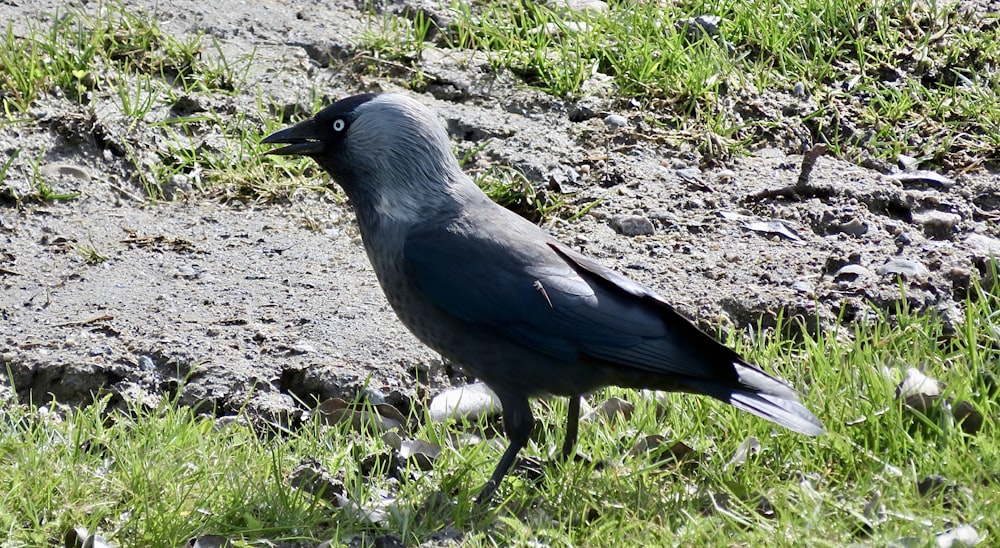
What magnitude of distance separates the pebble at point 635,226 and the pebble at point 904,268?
984 mm

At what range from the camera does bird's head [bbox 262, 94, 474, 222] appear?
435cm

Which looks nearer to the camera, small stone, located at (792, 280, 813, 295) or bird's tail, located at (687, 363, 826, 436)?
bird's tail, located at (687, 363, 826, 436)

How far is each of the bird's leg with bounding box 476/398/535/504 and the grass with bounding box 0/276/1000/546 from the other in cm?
8

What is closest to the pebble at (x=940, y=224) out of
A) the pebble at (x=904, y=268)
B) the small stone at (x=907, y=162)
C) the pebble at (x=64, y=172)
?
the pebble at (x=904, y=268)

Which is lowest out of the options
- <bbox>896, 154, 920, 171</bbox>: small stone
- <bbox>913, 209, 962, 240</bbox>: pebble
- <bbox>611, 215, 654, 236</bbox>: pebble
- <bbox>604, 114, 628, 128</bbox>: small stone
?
<bbox>611, 215, 654, 236</bbox>: pebble

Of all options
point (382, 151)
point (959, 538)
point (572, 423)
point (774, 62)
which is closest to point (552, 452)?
point (572, 423)

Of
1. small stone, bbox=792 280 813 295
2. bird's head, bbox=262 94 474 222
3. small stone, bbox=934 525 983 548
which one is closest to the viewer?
small stone, bbox=934 525 983 548

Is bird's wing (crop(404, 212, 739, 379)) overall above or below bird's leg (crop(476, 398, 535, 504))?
above

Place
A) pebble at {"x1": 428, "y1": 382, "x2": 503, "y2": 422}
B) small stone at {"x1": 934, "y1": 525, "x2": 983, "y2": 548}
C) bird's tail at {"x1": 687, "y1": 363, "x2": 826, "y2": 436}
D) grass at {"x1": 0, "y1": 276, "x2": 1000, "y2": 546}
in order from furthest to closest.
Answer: pebble at {"x1": 428, "y1": 382, "x2": 503, "y2": 422}
bird's tail at {"x1": 687, "y1": 363, "x2": 826, "y2": 436}
grass at {"x1": 0, "y1": 276, "x2": 1000, "y2": 546}
small stone at {"x1": 934, "y1": 525, "x2": 983, "y2": 548}

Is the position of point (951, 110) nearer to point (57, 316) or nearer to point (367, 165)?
point (367, 165)

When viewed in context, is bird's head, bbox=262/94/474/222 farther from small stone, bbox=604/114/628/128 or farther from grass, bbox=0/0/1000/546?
small stone, bbox=604/114/628/128

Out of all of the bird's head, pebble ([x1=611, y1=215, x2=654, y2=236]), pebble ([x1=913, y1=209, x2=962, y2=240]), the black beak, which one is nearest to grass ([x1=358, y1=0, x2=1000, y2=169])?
pebble ([x1=913, y1=209, x2=962, y2=240])

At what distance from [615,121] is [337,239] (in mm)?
1544

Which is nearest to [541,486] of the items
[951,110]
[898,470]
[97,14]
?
[898,470]
